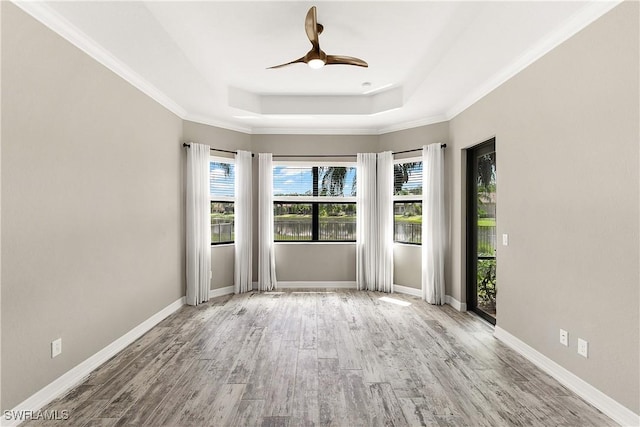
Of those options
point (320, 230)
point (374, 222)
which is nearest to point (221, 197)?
point (320, 230)

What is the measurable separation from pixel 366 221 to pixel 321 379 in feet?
10.2

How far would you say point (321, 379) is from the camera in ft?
8.39

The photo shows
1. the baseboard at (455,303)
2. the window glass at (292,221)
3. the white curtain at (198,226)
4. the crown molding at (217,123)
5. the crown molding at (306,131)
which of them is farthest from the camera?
the window glass at (292,221)

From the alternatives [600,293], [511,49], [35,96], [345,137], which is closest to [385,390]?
[600,293]

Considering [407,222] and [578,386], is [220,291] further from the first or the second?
[578,386]

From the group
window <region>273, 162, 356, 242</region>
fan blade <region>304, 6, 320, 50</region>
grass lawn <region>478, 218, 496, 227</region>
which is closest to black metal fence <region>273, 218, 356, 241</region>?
window <region>273, 162, 356, 242</region>

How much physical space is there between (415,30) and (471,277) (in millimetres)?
3075

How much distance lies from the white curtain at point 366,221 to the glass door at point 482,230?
1.51 m

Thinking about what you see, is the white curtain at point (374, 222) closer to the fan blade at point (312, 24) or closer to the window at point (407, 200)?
the window at point (407, 200)

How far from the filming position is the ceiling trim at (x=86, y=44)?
216 centimetres

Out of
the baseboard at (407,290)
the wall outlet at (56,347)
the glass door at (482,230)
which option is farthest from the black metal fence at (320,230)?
the wall outlet at (56,347)

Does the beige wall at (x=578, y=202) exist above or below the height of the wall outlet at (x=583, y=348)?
above

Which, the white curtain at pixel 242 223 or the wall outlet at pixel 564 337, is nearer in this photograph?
the wall outlet at pixel 564 337

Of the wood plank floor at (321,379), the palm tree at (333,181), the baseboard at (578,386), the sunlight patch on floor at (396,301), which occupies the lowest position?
the wood plank floor at (321,379)
